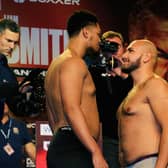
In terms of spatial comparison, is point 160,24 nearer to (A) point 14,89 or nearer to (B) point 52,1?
(B) point 52,1

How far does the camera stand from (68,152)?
3.31m

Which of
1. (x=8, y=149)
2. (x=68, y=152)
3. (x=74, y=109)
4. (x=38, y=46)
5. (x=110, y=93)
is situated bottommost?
(x=8, y=149)

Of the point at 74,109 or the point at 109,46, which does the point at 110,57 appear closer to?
the point at 109,46

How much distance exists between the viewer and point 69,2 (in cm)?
546

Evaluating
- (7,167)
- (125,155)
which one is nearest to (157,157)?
(125,155)

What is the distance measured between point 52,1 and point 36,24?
0.26m

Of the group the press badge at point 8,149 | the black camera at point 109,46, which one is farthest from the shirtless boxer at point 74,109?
the press badge at point 8,149

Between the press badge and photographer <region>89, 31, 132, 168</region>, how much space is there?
0.78 meters

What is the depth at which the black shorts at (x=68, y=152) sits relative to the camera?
3.29m

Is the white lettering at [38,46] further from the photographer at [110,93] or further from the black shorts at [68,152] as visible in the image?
the black shorts at [68,152]

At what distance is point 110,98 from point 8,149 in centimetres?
92

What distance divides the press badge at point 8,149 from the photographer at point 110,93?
2.57 ft

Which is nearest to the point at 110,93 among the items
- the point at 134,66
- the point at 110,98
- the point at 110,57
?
the point at 110,98

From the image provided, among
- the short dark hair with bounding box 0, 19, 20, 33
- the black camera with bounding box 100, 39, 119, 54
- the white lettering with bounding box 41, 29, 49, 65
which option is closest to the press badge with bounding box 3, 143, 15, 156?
the white lettering with bounding box 41, 29, 49, 65
